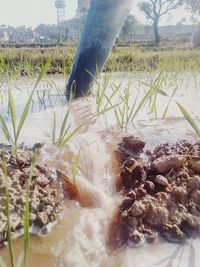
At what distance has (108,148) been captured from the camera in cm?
161

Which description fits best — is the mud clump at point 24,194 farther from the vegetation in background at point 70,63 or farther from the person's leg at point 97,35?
the person's leg at point 97,35

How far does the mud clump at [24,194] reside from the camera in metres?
0.98

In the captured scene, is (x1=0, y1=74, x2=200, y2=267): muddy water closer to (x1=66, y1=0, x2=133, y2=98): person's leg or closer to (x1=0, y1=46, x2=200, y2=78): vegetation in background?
(x1=66, y1=0, x2=133, y2=98): person's leg

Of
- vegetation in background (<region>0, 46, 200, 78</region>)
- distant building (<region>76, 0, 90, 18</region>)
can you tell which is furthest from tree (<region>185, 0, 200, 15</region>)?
vegetation in background (<region>0, 46, 200, 78</region>)

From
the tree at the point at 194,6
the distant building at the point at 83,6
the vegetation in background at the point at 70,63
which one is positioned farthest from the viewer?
the tree at the point at 194,6

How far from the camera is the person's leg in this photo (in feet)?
8.36

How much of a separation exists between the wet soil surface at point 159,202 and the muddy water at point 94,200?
0.03 m

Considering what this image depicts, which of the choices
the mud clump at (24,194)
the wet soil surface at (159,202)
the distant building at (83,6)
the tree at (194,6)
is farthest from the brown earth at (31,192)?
the tree at (194,6)

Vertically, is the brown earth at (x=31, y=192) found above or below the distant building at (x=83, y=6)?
below

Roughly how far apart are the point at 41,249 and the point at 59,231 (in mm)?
96

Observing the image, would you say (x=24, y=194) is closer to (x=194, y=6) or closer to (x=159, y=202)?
(x=159, y=202)

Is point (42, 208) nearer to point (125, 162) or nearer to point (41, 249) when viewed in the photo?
point (41, 249)

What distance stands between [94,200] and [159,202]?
225 millimetres

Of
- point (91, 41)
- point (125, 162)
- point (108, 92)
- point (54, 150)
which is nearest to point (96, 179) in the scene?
point (125, 162)
